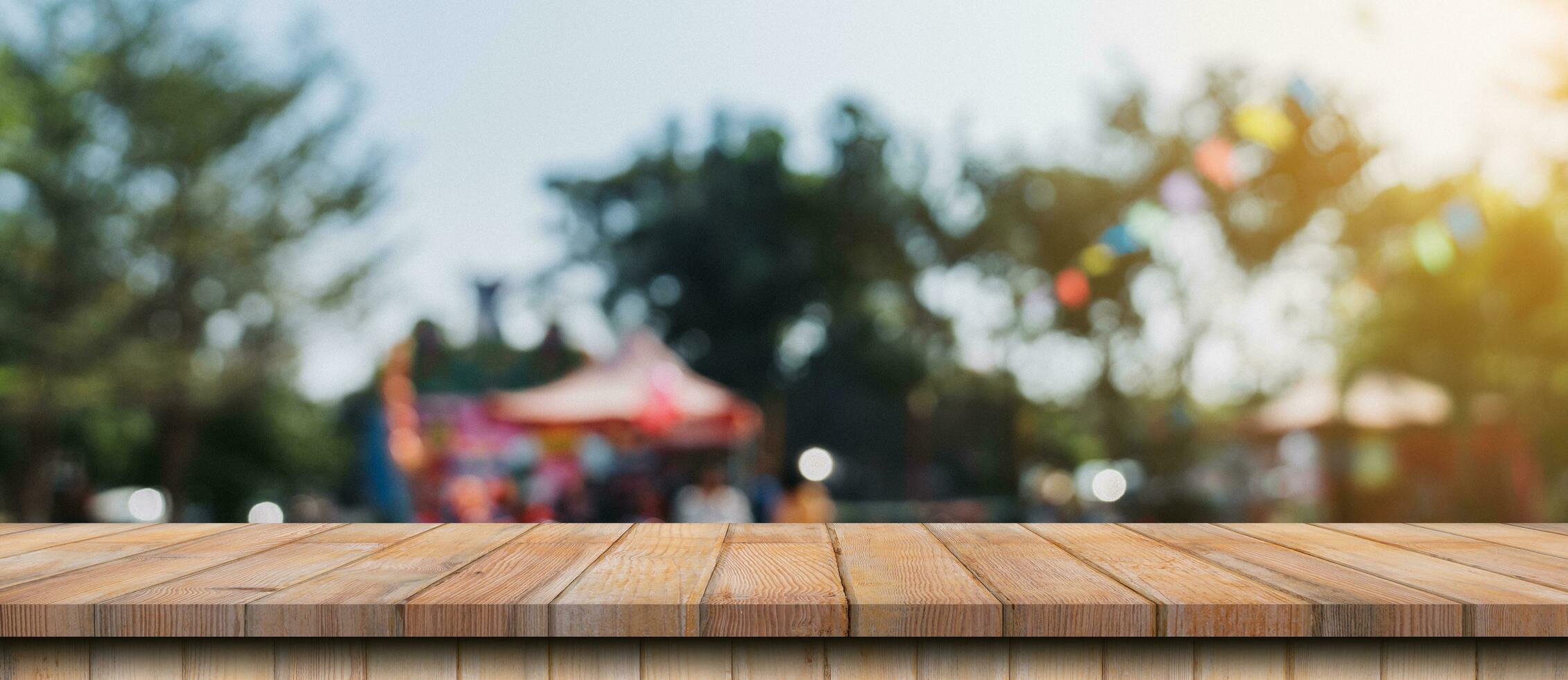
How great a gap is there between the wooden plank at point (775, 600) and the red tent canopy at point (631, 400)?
32.3 feet

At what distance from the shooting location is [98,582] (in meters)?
1.80

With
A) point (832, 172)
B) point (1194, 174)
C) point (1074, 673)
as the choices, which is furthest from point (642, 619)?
point (832, 172)

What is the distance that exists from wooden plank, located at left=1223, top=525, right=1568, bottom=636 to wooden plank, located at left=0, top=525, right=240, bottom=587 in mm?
1969

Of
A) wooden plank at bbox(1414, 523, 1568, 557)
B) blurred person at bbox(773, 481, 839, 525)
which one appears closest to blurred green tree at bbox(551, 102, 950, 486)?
blurred person at bbox(773, 481, 839, 525)

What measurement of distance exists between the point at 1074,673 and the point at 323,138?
2204cm

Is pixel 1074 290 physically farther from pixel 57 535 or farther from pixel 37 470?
pixel 57 535

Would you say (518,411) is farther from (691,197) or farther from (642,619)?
(691,197)

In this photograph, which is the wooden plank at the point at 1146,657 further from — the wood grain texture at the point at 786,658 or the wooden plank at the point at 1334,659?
the wooden plank at the point at 1334,659

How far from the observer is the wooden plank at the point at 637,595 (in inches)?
62.7

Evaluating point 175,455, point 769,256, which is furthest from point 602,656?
point 175,455

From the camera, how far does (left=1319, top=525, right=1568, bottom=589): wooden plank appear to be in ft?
6.26

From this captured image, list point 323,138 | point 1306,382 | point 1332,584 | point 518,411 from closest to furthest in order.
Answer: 1. point 1332,584
2. point 518,411
3. point 1306,382
4. point 323,138

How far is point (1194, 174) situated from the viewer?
1953cm

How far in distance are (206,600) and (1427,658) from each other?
1583 millimetres
